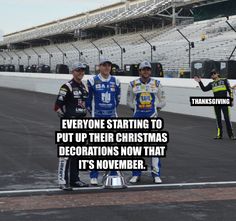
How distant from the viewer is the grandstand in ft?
114

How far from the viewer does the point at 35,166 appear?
365 inches

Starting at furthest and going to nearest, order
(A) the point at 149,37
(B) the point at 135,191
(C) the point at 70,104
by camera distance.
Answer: (A) the point at 149,37
(C) the point at 70,104
(B) the point at 135,191

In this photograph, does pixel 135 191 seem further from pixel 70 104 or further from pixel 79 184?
pixel 70 104

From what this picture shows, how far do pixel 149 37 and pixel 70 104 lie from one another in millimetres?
43220

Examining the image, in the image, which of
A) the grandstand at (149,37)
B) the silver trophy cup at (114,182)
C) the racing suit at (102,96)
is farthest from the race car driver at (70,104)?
the grandstand at (149,37)

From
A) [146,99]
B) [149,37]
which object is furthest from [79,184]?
[149,37]

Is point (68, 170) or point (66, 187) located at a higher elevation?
point (68, 170)

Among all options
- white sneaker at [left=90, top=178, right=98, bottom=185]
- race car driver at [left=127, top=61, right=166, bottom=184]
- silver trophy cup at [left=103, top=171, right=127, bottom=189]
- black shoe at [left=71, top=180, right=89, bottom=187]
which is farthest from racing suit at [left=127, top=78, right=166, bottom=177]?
black shoe at [left=71, top=180, right=89, bottom=187]

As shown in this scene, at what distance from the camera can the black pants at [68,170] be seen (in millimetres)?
7301

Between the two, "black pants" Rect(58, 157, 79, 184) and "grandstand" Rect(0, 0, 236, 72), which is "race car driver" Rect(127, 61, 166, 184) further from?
"grandstand" Rect(0, 0, 236, 72)

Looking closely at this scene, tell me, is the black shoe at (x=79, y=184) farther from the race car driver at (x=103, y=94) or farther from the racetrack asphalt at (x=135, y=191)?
the race car driver at (x=103, y=94)

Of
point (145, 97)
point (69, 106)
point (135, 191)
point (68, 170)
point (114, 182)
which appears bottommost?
point (135, 191)

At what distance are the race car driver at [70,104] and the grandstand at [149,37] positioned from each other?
23.1 meters

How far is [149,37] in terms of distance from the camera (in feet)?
164
